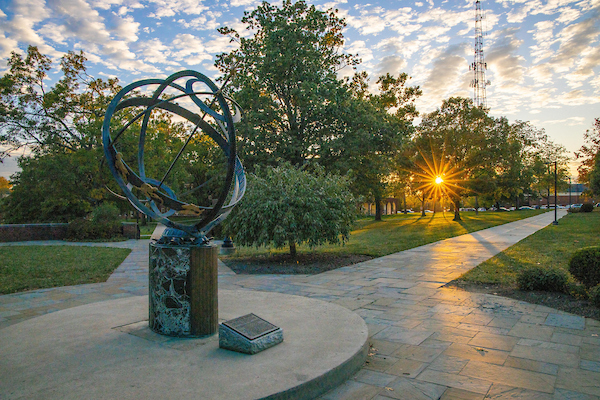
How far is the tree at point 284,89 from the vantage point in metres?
22.0

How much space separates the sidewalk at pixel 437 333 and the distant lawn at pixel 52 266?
871 millimetres

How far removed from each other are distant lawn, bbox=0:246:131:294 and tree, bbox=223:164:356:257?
13.5 ft

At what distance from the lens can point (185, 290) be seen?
5.11m

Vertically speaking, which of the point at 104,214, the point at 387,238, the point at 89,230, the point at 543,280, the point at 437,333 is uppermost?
the point at 104,214

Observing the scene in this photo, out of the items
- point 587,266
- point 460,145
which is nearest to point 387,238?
point 587,266

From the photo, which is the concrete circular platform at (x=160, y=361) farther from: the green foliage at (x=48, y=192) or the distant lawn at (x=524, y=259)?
the green foliage at (x=48, y=192)

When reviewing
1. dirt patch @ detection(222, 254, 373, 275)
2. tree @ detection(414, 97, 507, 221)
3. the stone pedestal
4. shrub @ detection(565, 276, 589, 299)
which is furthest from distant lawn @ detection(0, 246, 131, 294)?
tree @ detection(414, 97, 507, 221)

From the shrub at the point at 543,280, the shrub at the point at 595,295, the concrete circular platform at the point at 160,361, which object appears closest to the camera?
the concrete circular platform at the point at 160,361

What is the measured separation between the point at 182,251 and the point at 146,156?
26775 mm

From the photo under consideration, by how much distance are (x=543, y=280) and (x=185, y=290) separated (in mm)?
6987

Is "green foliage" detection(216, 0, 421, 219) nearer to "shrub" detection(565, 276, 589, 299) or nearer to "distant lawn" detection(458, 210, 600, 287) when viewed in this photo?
"distant lawn" detection(458, 210, 600, 287)

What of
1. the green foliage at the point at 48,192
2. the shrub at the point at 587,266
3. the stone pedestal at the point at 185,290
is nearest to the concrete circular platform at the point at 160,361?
the stone pedestal at the point at 185,290

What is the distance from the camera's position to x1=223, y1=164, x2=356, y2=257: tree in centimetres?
1170

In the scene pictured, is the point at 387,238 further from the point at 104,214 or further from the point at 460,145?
the point at 104,214
